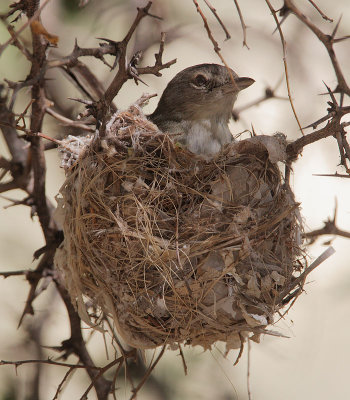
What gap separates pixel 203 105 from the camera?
14.7 ft

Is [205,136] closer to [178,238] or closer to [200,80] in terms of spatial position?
[200,80]

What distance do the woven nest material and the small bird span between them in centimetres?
77

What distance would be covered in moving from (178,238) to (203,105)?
137 cm

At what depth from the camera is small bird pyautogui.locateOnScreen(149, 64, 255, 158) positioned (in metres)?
4.41

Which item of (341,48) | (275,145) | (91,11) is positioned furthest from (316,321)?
(91,11)

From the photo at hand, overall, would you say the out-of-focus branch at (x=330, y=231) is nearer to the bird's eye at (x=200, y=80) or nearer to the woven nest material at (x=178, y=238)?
the woven nest material at (x=178, y=238)

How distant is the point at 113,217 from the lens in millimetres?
3441

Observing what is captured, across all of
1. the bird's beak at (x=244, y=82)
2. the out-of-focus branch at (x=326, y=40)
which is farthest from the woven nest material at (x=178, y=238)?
the out-of-focus branch at (x=326, y=40)

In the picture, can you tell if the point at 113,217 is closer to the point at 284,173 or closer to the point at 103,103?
the point at 103,103

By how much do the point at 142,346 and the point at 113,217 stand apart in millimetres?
713

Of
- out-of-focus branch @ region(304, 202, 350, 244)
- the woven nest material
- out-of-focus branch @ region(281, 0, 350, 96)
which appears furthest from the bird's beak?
out-of-focus branch @ region(281, 0, 350, 96)

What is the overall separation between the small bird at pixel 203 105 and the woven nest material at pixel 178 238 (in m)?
0.77

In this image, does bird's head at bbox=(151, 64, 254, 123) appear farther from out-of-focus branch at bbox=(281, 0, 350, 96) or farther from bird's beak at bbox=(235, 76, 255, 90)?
out-of-focus branch at bbox=(281, 0, 350, 96)

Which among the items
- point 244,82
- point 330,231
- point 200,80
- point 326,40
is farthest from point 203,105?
point 326,40
